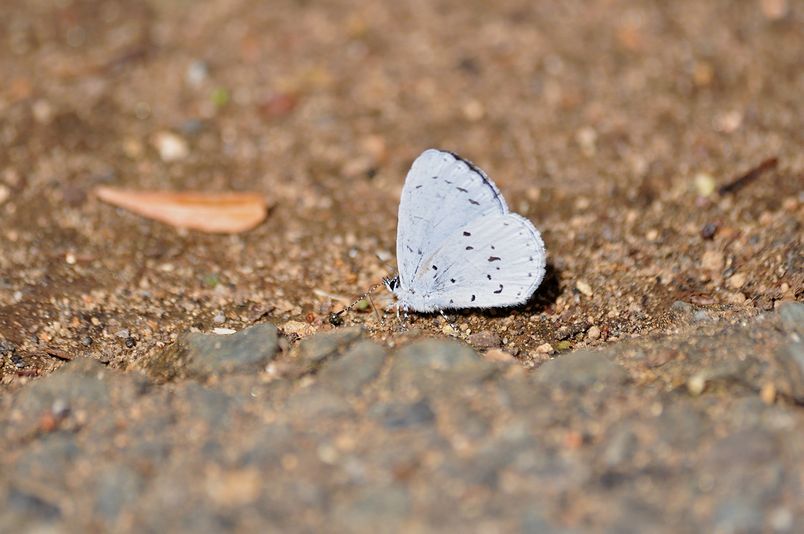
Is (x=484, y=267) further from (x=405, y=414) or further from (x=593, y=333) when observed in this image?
(x=405, y=414)

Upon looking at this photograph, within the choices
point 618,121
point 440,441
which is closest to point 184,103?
point 618,121

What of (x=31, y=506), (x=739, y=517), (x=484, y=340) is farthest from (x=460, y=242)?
(x=31, y=506)

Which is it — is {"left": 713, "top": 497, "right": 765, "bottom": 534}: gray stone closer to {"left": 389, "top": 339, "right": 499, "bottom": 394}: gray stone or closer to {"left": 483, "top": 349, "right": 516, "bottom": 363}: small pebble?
{"left": 389, "top": 339, "right": 499, "bottom": 394}: gray stone

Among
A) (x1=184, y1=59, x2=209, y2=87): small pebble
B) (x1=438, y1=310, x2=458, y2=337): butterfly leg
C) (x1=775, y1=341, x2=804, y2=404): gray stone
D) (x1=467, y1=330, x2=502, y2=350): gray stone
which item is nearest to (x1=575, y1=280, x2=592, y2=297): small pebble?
(x1=467, y1=330, x2=502, y2=350): gray stone

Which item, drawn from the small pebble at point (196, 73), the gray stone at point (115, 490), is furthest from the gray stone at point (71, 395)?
the small pebble at point (196, 73)

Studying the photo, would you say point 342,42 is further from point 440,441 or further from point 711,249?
point 440,441

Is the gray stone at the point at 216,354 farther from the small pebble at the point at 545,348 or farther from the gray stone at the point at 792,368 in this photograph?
the gray stone at the point at 792,368
